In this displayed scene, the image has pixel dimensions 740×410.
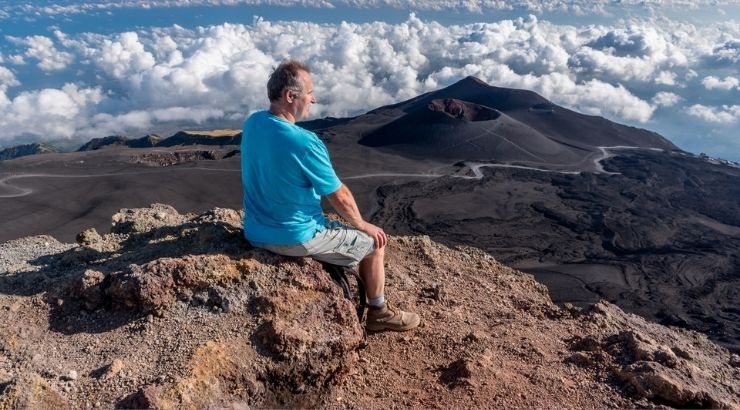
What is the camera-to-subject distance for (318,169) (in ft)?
11.5

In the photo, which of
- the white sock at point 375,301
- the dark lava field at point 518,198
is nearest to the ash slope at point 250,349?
the white sock at point 375,301

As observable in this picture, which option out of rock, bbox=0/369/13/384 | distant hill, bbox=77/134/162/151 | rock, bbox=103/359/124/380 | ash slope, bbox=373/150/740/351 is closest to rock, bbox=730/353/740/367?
rock, bbox=103/359/124/380

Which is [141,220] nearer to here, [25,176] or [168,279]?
[168,279]

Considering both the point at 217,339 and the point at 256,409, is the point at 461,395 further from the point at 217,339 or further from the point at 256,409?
the point at 217,339

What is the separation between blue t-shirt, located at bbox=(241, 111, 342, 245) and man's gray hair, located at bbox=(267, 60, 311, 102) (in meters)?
0.17

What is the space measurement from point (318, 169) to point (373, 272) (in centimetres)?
98

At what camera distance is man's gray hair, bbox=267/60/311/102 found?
347 centimetres

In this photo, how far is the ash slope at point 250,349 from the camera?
10.0 feet

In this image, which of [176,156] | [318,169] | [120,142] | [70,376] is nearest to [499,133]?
[176,156]

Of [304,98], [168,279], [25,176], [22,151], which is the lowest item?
[22,151]

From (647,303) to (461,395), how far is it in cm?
1718

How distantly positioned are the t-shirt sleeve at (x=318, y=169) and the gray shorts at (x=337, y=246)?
0.39 metres

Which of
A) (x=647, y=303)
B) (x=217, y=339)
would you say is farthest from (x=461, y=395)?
(x=647, y=303)

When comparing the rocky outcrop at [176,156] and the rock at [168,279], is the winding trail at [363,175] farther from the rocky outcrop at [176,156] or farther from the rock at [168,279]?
the rock at [168,279]
